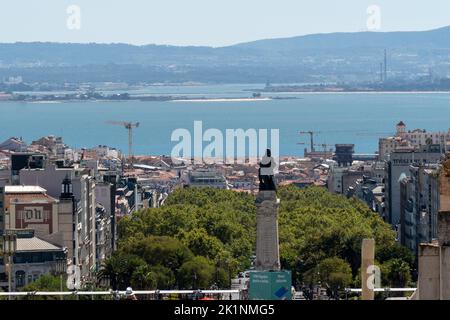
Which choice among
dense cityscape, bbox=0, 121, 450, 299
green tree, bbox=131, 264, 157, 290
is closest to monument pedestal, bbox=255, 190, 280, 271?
dense cityscape, bbox=0, 121, 450, 299

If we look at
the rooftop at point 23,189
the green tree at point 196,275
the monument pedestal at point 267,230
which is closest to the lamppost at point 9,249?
the green tree at point 196,275

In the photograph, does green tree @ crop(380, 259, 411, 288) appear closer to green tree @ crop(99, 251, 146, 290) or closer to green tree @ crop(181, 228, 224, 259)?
green tree @ crop(99, 251, 146, 290)

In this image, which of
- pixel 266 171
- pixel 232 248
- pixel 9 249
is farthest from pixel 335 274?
pixel 232 248

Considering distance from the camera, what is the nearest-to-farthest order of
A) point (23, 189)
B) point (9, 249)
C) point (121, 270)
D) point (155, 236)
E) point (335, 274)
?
point (9, 249), point (335, 274), point (121, 270), point (23, 189), point (155, 236)

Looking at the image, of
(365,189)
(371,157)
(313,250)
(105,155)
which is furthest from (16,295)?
(371,157)

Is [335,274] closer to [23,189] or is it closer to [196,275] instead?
[196,275]

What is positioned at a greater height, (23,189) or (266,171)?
(266,171)

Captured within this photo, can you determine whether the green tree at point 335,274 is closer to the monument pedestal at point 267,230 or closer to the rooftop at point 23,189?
the rooftop at point 23,189

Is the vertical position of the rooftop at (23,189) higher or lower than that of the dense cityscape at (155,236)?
higher
